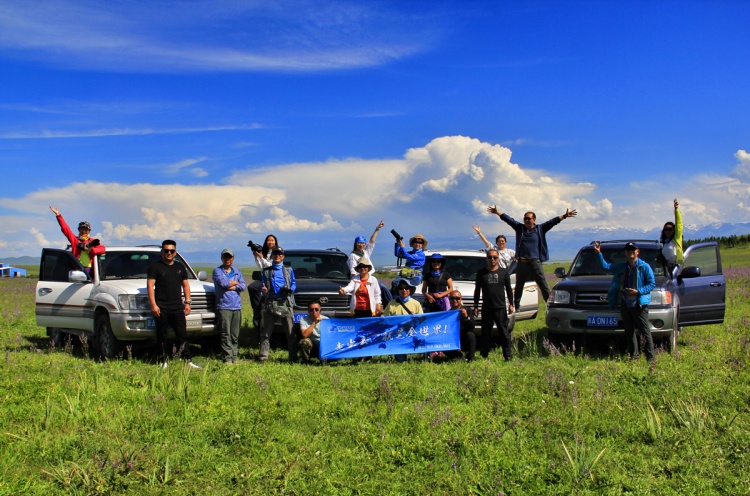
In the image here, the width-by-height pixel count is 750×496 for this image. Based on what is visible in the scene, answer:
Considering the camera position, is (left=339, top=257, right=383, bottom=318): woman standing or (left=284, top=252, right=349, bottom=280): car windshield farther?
(left=284, top=252, right=349, bottom=280): car windshield

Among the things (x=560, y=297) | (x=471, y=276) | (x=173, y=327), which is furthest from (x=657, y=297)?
(x=173, y=327)

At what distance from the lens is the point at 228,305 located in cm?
1019

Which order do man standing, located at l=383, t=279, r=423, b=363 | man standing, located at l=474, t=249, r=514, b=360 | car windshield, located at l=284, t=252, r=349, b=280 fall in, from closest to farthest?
man standing, located at l=474, t=249, r=514, b=360, man standing, located at l=383, t=279, r=423, b=363, car windshield, located at l=284, t=252, r=349, b=280

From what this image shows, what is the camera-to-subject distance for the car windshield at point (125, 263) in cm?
1115

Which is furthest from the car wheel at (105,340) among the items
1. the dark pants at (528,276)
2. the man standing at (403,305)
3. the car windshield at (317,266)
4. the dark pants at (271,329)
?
the dark pants at (528,276)

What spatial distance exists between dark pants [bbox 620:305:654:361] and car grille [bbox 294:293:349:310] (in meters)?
4.84

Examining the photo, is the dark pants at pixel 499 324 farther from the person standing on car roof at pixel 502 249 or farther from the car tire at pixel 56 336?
the car tire at pixel 56 336

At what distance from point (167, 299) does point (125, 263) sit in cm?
239

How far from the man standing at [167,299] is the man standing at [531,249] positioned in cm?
607

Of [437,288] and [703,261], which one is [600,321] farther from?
[703,261]

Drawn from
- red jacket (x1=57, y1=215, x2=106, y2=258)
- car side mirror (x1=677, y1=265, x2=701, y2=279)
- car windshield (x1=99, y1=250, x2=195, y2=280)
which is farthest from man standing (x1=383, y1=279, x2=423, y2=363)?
red jacket (x1=57, y1=215, x2=106, y2=258)

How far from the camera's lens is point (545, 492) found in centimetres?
540

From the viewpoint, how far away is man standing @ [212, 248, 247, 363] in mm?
10062

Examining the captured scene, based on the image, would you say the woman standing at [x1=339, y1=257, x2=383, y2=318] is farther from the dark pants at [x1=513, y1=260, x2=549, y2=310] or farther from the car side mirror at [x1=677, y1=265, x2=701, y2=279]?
the car side mirror at [x1=677, y1=265, x2=701, y2=279]
